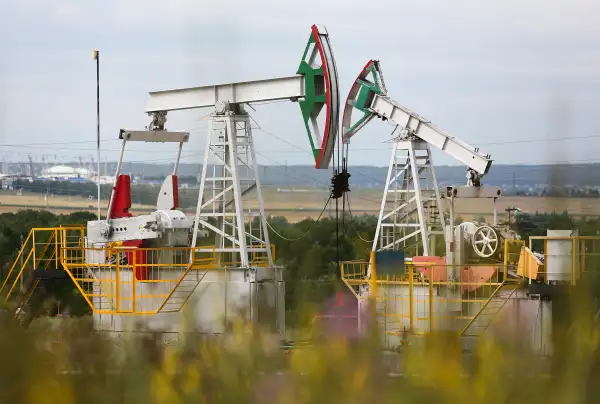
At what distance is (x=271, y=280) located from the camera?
22.9 m

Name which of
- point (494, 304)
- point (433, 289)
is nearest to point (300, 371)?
point (494, 304)

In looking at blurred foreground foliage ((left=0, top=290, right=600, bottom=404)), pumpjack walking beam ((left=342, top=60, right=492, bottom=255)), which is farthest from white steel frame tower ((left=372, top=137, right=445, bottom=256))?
blurred foreground foliage ((left=0, top=290, right=600, bottom=404))

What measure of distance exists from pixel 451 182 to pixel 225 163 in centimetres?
573

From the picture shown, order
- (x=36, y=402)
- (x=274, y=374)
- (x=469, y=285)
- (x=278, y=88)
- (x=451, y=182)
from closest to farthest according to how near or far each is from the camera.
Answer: (x=36, y=402), (x=274, y=374), (x=469, y=285), (x=278, y=88), (x=451, y=182)

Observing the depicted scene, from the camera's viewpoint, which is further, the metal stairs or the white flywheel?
the white flywheel

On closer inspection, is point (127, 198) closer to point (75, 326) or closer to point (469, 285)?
point (469, 285)

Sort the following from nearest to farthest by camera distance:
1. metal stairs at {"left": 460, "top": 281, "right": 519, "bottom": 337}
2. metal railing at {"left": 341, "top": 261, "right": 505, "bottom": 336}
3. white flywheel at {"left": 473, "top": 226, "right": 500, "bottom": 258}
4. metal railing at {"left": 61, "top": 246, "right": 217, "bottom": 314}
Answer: metal stairs at {"left": 460, "top": 281, "right": 519, "bottom": 337} → metal railing at {"left": 341, "top": 261, "right": 505, "bottom": 336} → white flywheel at {"left": 473, "top": 226, "right": 500, "bottom": 258} → metal railing at {"left": 61, "top": 246, "right": 217, "bottom": 314}

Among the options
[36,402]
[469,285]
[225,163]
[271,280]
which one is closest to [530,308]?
[469,285]

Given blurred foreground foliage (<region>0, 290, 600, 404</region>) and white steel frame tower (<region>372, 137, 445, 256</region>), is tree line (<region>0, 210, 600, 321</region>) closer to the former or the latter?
white steel frame tower (<region>372, 137, 445, 256</region>)

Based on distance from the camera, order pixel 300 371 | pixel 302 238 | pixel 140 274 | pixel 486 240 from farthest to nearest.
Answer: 1. pixel 302 238
2. pixel 140 274
3. pixel 486 240
4. pixel 300 371

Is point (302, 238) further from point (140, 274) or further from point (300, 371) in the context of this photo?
point (300, 371)

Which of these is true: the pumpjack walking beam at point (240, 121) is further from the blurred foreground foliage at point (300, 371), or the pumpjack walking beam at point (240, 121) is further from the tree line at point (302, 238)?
the blurred foreground foliage at point (300, 371)

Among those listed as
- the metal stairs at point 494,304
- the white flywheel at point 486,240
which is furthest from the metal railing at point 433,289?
the white flywheel at point 486,240

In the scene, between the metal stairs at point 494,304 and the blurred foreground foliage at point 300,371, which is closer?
the blurred foreground foliage at point 300,371
